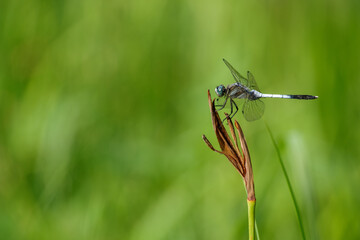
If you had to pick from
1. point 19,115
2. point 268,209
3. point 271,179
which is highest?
point 19,115

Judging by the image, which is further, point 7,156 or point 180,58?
point 180,58

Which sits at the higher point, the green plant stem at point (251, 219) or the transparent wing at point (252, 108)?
the transparent wing at point (252, 108)

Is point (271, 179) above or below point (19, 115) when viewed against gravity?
below

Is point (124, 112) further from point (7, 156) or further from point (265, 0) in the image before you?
point (265, 0)

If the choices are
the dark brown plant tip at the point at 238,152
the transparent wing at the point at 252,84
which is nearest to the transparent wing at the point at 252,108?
the transparent wing at the point at 252,84

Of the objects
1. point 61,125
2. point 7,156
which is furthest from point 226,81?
point 7,156

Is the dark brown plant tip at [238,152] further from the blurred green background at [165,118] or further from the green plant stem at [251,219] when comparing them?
the blurred green background at [165,118]

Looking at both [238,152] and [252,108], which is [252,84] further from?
[238,152]
